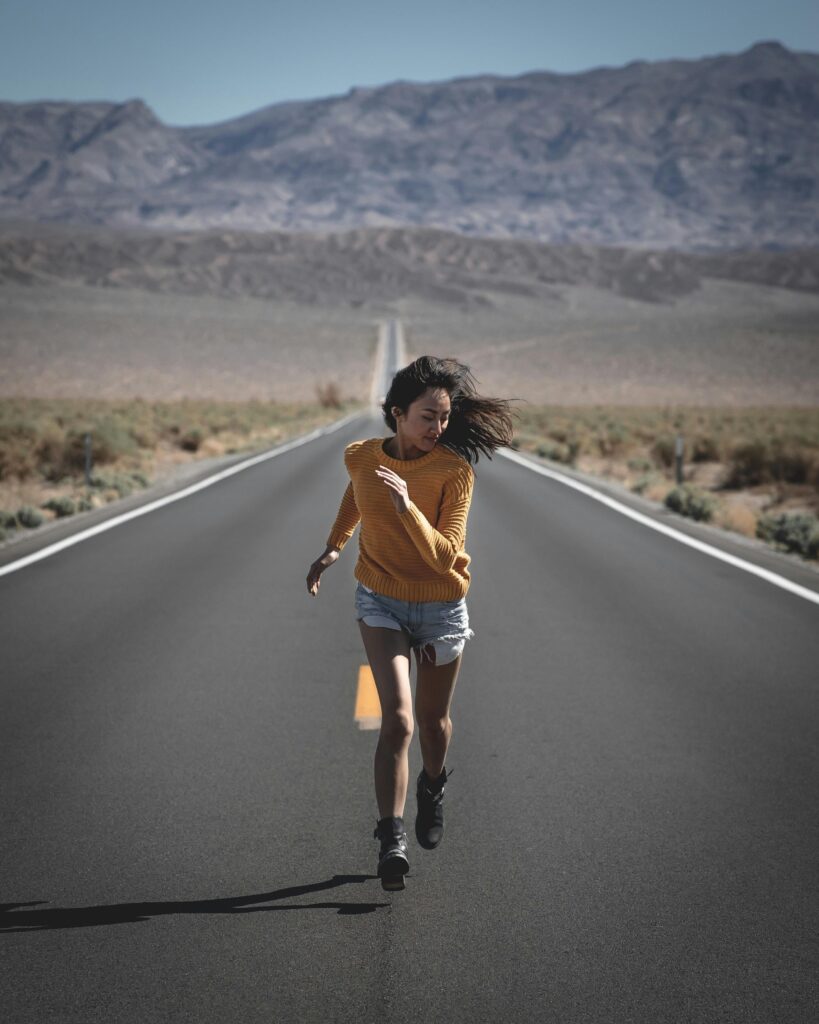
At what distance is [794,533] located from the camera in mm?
13359

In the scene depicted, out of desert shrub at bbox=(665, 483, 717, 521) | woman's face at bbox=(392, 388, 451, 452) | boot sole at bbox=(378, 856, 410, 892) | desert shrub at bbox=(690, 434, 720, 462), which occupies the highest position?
woman's face at bbox=(392, 388, 451, 452)

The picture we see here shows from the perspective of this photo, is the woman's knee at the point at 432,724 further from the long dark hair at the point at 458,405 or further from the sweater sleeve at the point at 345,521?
the long dark hair at the point at 458,405

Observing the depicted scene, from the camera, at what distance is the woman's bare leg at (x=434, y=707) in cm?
420

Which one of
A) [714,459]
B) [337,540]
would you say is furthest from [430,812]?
[714,459]

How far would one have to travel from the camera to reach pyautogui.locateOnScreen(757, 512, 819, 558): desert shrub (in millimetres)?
12867

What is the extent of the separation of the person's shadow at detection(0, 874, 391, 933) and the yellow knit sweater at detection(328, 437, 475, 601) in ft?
3.70

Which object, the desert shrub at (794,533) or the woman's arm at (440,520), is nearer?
the woman's arm at (440,520)

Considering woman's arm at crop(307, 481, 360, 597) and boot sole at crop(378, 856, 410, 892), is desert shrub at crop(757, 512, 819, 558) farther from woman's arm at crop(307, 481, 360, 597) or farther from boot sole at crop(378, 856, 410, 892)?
boot sole at crop(378, 856, 410, 892)

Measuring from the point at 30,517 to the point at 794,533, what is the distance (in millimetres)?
9741

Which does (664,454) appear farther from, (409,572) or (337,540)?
(409,572)

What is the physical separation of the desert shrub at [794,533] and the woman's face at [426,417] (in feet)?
32.5

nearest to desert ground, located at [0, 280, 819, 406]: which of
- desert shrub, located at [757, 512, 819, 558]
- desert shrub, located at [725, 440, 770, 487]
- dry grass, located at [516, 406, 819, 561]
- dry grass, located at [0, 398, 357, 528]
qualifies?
dry grass, located at [0, 398, 357, 528]

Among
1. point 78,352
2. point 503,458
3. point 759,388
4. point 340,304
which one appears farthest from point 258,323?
point 503,458

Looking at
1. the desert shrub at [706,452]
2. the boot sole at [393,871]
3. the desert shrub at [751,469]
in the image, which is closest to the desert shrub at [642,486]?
the desert shrub at [751,469]
